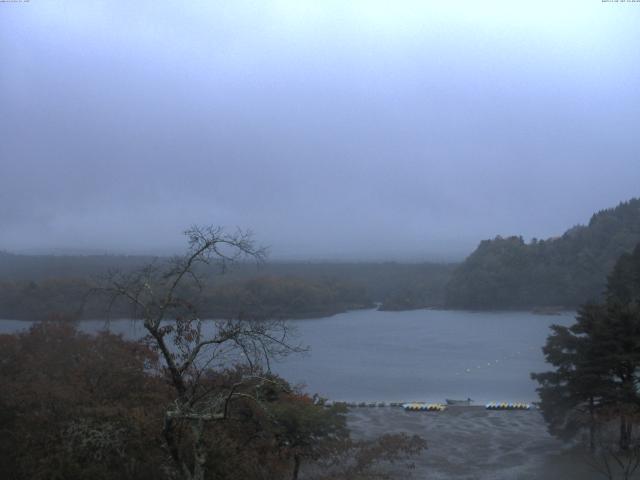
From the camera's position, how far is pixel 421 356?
2798 centimetres

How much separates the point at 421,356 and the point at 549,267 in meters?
9.66

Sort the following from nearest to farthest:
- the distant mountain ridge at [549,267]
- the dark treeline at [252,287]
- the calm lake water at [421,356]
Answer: the dark treeline at [252,287] < the calm lake water at [421,356] < the distant mountain ridge at [549,267]

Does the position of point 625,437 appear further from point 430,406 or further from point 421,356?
point 421,356

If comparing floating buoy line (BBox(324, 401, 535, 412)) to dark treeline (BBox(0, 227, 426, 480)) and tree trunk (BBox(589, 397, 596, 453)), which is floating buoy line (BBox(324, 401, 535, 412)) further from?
dark treeline (BBox(0, 227, 426, 480))

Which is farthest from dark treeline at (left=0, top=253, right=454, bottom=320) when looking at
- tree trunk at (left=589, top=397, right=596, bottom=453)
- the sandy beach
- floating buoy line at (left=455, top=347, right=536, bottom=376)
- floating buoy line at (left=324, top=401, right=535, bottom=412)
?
floating buoy line at (left=455, top=347, right=536, bottom=376)

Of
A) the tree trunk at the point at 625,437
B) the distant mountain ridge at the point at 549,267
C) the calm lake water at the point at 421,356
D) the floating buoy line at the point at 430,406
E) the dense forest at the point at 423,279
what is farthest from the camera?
the distant mountain ridge at the point at 549,267

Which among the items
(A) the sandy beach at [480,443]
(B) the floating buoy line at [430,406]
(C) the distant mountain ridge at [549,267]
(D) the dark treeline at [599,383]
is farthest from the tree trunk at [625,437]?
(C) the distant mountain ridge at [549,267]

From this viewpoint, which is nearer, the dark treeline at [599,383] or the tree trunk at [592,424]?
the dark treeline at [599,383]

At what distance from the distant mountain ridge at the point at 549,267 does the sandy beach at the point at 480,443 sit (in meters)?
11.9

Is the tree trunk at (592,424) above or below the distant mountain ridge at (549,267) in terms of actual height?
below

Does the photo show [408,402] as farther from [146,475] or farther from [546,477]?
[146,475]

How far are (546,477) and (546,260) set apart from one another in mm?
24266

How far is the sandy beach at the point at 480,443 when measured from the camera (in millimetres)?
12039

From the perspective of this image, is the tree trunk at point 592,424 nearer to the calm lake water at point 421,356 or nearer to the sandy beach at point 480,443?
the sandy beach at point 480,443
